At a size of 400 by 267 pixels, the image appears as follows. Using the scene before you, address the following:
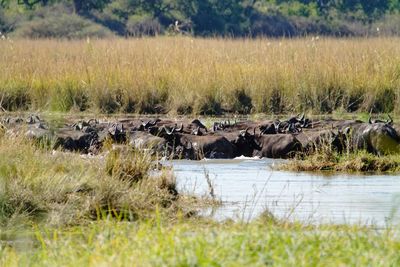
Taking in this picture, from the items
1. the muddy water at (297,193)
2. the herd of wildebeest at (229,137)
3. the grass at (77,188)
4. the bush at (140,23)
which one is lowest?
the bush at (140,23)

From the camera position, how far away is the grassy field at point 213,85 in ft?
61.3

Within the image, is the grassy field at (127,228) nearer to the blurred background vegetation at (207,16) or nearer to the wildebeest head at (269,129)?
the wildebeest head at (269,129)

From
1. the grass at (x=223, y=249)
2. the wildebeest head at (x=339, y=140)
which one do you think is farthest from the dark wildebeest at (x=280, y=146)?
the grass at (x=223, y=249)

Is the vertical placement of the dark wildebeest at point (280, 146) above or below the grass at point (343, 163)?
below

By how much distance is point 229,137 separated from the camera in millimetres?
14398

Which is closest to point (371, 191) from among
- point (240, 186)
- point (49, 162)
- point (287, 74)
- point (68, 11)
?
point (240, 186)

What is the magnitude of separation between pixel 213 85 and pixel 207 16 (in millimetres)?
27741

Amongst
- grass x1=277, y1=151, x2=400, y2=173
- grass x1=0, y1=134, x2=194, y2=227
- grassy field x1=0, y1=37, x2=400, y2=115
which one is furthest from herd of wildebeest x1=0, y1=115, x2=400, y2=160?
grassy field x1=0, y1=37, x2=400, y2=115

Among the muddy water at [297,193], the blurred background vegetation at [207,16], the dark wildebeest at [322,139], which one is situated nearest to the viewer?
the muddy water at [297,193]

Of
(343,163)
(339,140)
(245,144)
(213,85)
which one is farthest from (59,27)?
(343,163)

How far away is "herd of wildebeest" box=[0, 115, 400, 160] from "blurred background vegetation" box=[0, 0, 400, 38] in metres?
29.1

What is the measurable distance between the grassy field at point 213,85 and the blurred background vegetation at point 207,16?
2329 centimetres

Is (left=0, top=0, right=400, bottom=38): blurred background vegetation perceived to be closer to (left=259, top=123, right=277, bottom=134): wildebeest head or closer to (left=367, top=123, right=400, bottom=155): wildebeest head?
(left=259, top=123, right=277, bottom=134): wildebeest head

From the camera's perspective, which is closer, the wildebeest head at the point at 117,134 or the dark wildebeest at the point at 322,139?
the dark wildebeest at the point at 322,139
